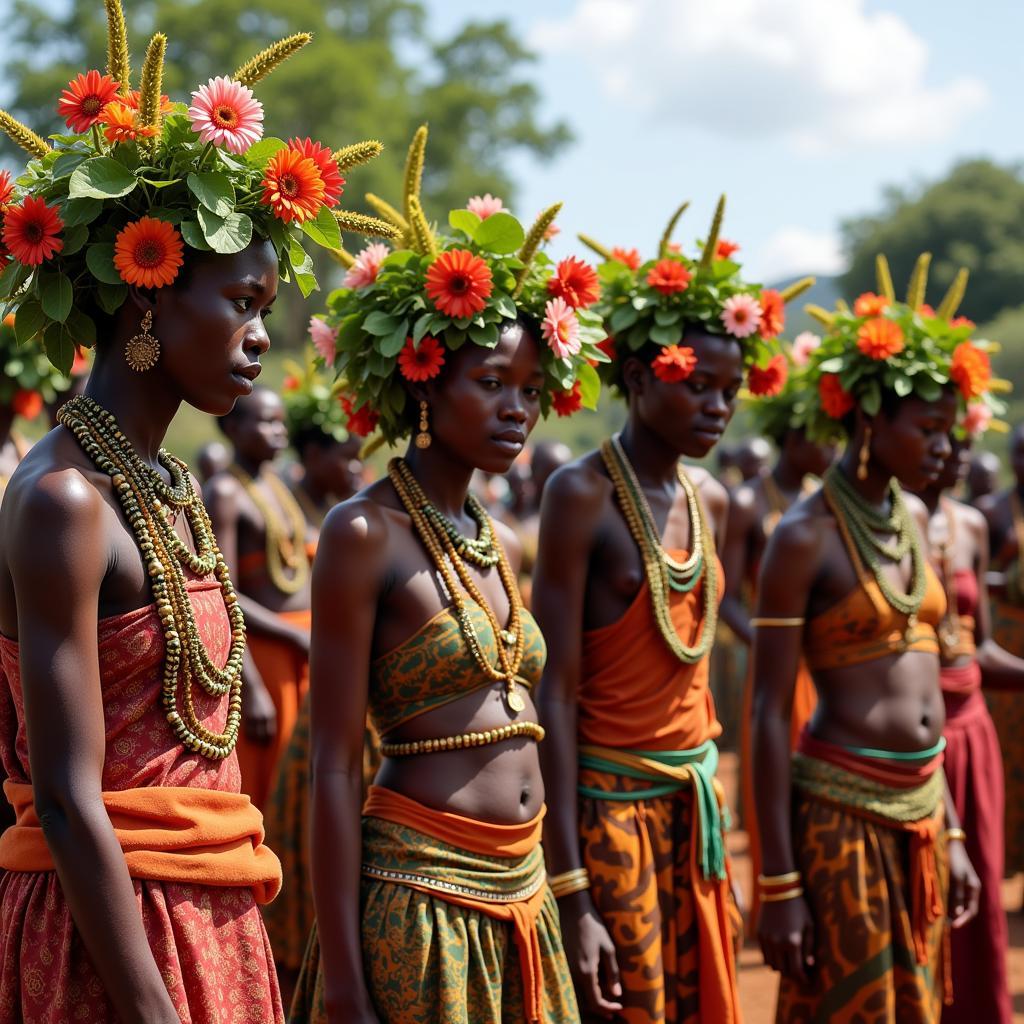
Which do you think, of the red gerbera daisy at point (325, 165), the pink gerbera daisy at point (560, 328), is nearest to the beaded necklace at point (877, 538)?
the pink gerbera daisy at point (560, 328)

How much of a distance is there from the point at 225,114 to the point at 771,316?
2.55 m

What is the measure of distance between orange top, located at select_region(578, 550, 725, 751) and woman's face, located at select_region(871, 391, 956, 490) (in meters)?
1.24

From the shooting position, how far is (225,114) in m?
2.72

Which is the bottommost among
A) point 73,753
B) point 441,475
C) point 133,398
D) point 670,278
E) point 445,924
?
point 445,924

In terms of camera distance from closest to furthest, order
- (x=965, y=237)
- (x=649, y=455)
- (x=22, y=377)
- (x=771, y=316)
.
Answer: (x=649, y=455), (x=771, y=316), (x=22, y=377), (x=965, y=237)

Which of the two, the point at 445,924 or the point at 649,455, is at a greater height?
the point at 649,455

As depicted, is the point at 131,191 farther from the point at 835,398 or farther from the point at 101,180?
the point at 835,398

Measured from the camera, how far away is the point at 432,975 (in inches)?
136

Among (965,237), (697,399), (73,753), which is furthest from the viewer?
(965,237)

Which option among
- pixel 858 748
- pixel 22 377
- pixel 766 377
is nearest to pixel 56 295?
pixel 766 377

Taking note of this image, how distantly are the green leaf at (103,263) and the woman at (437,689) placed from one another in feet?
3.49

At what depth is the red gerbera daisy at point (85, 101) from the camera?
2713 millimetres

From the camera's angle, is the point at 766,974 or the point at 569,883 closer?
the point at 569,883

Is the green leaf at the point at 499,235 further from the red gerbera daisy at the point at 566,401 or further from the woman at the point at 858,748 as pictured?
the woman at the point at 858,748
